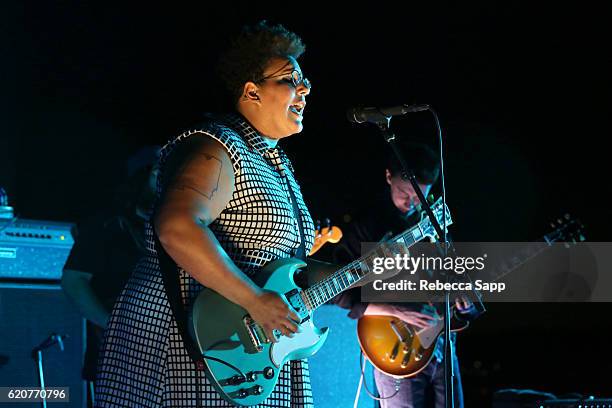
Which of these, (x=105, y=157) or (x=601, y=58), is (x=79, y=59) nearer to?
(x=105, y=157)

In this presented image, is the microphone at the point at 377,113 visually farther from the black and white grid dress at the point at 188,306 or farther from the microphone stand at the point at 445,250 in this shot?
the black and white grid dress at the point at 188,306

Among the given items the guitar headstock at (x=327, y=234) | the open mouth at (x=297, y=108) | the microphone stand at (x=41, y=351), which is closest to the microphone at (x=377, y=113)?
the open mouth at (x=297, y=108)

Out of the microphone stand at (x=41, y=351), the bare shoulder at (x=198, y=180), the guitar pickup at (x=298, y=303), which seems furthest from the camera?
the microphone stand at (x=41, y=351)

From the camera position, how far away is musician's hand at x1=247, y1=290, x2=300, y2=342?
2.28 meters

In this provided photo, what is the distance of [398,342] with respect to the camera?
14.5 ft

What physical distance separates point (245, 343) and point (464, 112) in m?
4.55

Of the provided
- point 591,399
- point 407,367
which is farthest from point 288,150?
point 591,399

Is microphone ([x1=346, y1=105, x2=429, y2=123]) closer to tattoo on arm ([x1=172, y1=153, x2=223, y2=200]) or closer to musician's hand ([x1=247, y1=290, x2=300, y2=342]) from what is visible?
tattoo on arm ([x1=172, y1=153, x2=223, y2=200])

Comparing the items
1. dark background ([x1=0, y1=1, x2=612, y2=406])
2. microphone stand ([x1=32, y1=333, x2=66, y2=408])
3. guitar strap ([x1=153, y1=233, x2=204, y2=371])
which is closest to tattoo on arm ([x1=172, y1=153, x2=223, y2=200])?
guitar strap ([x1=153, y1=233, x2=204, y2=371])

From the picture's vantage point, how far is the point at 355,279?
9.93 ft

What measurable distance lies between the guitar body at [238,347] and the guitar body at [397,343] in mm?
1959

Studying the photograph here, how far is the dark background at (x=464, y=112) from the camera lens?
18.1 ft

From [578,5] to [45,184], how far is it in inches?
168

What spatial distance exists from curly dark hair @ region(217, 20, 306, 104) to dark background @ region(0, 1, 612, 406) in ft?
9.22
